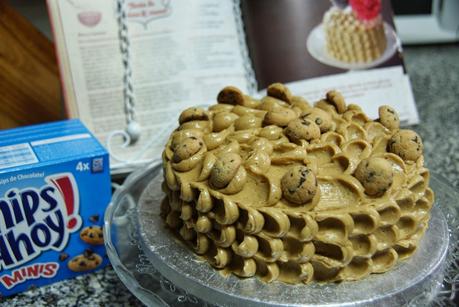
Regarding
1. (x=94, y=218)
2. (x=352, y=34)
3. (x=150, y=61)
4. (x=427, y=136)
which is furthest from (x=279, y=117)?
(x=427, y=136)

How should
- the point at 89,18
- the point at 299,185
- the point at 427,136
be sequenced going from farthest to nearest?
the point at 427,136, the point at 89,18, the point at 299,185

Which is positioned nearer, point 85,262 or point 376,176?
point 376,176

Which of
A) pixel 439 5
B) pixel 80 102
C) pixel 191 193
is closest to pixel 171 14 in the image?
pixel 80 102

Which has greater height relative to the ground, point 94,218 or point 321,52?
point 321,52

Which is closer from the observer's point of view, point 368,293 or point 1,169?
point 368,293

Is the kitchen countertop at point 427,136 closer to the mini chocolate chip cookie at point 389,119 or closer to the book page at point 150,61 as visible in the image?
the mini chocolate chip cookie at point 389,119

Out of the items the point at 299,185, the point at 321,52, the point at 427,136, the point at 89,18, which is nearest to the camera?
the point at 299,185

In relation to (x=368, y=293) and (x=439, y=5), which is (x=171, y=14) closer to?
(x=368, y=293)

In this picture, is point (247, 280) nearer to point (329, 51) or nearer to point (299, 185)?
point (299, 185)
